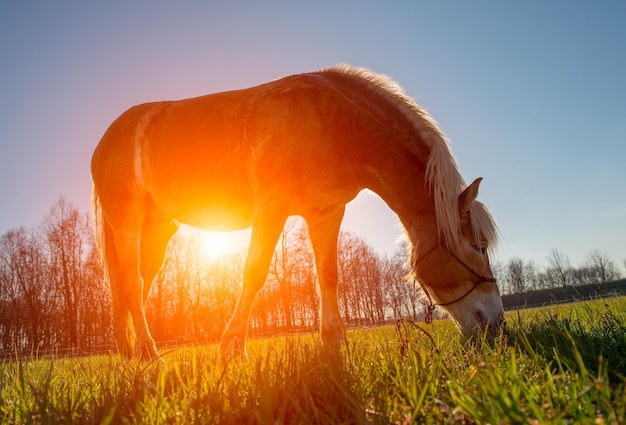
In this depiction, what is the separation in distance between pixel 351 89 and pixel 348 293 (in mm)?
60344

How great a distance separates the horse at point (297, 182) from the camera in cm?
385

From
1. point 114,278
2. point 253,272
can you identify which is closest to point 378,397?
point 253,272

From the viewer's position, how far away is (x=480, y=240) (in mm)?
3947

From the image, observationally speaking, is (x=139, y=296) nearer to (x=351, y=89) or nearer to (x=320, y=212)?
(x=320, y=212)

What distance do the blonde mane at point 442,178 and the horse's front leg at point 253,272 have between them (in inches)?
64.0

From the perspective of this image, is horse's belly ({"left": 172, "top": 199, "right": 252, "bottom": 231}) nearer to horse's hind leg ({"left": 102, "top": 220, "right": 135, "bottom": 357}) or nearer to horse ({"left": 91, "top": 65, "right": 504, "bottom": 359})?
horse ({"left": 91, "top": 65, "right": 504, "bottom": 359})

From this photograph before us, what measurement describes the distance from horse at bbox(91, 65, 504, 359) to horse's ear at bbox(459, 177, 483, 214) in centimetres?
1

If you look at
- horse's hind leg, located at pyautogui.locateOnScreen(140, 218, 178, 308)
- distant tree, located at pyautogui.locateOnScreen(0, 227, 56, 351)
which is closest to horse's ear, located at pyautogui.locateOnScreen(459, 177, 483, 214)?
horse's hind leg, located at pyautogui.locateOnScreen(140, 218, 178, 308)

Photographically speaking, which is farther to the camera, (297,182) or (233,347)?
(297,182)

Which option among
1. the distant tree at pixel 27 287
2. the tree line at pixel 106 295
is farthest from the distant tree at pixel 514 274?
the distant tree at pixel 27 287

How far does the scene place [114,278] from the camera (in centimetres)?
552

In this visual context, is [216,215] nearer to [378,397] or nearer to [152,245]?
[152,245]

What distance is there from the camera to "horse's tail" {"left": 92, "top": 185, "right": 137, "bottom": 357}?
4.80m

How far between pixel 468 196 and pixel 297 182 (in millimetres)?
1778
